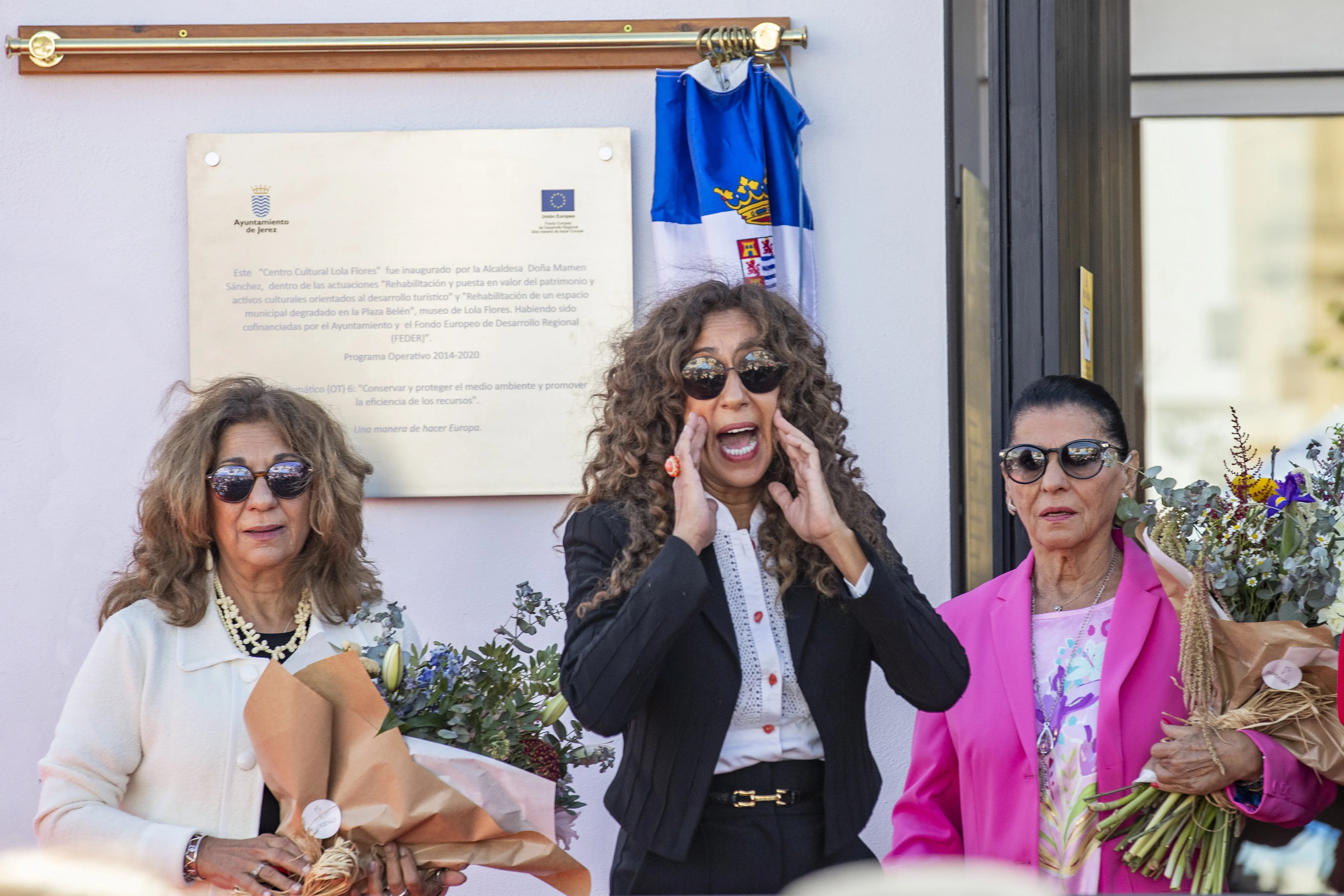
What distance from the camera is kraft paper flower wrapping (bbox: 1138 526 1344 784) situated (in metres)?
2.34

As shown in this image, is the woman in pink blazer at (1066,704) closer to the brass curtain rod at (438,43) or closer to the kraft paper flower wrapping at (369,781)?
the kraft paper flower wrapping at (369,781)

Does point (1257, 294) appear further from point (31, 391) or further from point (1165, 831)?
point (31, 391)

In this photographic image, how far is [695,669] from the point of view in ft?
7.61

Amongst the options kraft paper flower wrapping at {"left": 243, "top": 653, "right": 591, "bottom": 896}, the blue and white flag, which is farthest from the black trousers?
the blue and white flag

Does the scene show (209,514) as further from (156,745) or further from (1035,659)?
(1035,659)

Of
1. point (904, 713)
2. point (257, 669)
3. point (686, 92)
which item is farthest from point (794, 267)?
point (257, 669)

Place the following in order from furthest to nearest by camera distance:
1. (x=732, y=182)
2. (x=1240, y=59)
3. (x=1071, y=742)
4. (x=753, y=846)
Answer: (x=1240, y=59) → (x=732, y=182) → (x=1071, y=742) → (x=753, y=846)

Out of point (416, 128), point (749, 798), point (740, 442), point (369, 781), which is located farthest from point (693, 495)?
point (416, 128)

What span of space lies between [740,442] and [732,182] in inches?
59.2

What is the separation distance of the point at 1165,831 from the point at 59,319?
10.3ft

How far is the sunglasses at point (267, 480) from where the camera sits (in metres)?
2.87

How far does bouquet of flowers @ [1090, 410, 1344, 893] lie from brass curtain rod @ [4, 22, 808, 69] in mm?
1915

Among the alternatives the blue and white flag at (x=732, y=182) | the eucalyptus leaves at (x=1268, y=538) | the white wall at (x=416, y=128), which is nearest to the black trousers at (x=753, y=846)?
the eucalyptus leaves at (x=1268, y=538)

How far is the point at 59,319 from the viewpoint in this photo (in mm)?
3906
